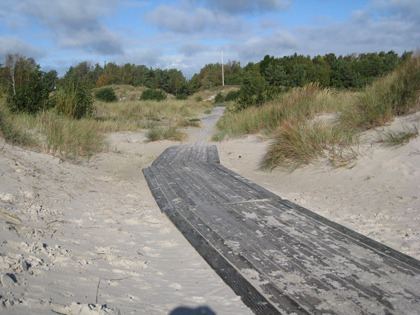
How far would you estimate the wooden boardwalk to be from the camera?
2000 mm

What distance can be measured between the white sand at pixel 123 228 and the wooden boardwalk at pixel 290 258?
0.54 feet

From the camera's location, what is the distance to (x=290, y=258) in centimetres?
255

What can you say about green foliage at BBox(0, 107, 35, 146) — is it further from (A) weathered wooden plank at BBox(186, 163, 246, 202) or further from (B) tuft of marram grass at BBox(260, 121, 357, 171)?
(B) tuft of marram grass at BBox(260, 121, 357, 171)

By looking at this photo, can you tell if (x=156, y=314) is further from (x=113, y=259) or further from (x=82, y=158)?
(x=82, y=158)

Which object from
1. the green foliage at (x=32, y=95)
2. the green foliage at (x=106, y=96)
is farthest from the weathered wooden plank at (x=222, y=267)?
the green foliage at (x=106, y=96)

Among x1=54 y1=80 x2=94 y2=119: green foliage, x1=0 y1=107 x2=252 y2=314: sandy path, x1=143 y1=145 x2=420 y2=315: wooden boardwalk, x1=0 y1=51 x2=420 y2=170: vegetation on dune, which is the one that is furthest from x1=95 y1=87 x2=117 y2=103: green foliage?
x1=143 y1=145 x2=420 y2=315: wooden boardwalk

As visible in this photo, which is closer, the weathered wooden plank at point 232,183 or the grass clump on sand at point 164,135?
the weathered wooden plank at point 232,183

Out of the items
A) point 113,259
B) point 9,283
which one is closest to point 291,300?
point 113,259

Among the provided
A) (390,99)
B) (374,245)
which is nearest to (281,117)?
(390,99)

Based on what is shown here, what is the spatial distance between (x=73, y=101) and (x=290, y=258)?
30.8 feet

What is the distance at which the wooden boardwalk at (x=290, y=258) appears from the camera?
6.56ft

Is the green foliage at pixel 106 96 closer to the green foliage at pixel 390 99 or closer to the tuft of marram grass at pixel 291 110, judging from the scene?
the tuft of marram grass at pixel 291 110

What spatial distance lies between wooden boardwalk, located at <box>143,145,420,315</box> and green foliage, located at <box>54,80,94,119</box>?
22.6 ft

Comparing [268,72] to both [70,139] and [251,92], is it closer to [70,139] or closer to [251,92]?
[251,92]
